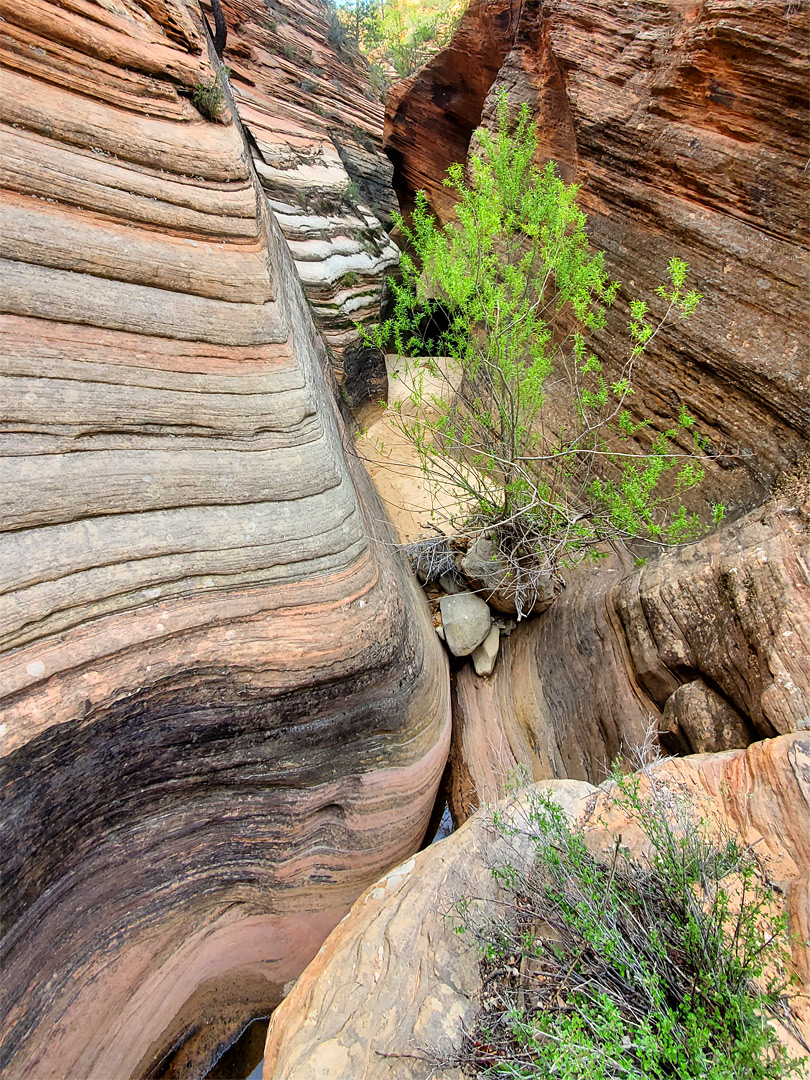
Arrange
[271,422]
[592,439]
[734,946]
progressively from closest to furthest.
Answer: [734,946], [271,422], [592,439]

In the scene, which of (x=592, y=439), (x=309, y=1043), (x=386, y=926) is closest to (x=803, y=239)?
(x=592, y=439)

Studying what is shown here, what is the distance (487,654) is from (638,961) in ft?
10.9

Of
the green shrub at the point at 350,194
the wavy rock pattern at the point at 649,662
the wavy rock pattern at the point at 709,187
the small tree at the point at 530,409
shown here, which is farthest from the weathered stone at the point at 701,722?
the green shrub at the point at 350,194

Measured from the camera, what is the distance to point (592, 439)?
591cm

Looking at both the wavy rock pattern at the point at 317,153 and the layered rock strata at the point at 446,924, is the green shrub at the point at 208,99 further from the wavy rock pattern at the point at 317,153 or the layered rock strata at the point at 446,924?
the layered rock strata at the point at 446,924

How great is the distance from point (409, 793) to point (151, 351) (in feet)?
12.4

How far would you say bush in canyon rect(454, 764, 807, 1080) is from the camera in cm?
178

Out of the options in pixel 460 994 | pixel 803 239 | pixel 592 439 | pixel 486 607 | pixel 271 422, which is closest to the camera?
pixel 460 994

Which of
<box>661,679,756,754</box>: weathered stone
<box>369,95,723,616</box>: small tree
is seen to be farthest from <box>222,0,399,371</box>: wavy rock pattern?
<box>661,679,756,754</box>: weathered stone

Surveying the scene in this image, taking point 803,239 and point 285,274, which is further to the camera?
point 285,274

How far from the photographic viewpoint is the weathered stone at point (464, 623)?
17.3 feet

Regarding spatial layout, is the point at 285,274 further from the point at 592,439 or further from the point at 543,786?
the point at 543,786

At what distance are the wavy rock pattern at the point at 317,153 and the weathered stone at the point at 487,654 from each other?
391 centimetres

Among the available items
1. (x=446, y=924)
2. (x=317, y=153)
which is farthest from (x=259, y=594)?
(x=317, y=153)
